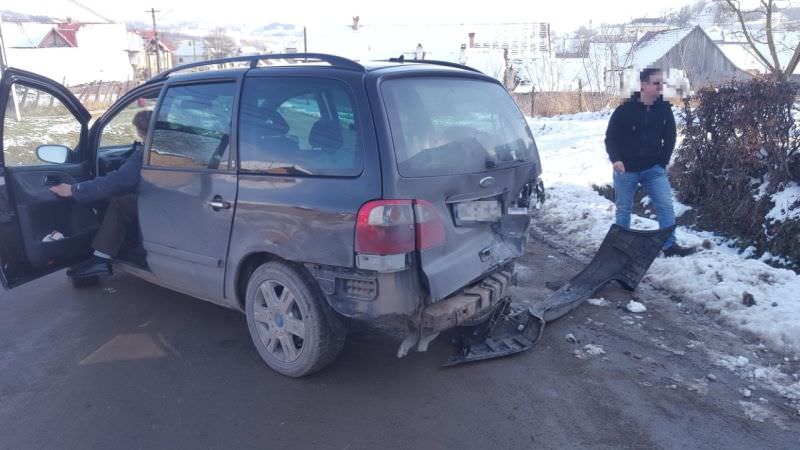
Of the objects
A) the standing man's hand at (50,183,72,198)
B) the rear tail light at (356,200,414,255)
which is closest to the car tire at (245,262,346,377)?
the rear tail light at (356,200,414,255)

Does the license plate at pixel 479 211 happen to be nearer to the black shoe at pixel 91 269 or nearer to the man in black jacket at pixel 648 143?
the man in black jacket at pixel 648 143

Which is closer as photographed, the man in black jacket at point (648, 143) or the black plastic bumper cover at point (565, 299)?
the black plastic bumper cover at point (565, 299)

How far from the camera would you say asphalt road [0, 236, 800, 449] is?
10.9ft

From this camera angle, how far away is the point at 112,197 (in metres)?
4.95

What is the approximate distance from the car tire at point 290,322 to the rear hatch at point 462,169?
724 mm

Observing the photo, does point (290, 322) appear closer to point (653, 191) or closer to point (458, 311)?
point (458, 311)

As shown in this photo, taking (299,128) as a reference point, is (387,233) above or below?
below

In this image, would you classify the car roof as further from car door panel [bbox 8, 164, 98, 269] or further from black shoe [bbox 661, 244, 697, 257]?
black shoe [bbox 661, 244, 697, 257]

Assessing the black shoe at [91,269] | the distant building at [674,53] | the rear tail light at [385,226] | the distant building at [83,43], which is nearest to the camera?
the rear tail light at [385,226]

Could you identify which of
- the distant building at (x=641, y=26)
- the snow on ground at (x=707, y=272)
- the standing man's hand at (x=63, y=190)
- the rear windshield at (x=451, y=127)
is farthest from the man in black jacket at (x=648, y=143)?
the distant building at (x=641, y=26)

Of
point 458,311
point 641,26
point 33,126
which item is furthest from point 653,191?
point 641,26

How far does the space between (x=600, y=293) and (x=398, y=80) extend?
9.49ft

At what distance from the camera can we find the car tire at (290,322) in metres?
3.69

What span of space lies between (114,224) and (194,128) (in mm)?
1297
